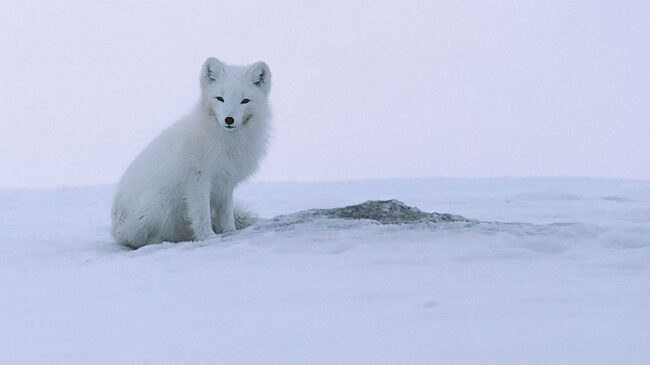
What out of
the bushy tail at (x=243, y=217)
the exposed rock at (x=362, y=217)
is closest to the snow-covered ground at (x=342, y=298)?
the exposed rock at (x=362, y=217)

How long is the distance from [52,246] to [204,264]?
1.86 m

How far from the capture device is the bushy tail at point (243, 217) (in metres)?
6.08

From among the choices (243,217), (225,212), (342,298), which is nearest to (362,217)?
(225,212)

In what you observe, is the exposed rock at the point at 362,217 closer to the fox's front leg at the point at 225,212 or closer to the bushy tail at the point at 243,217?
the fox's front leg at the point at 225,212

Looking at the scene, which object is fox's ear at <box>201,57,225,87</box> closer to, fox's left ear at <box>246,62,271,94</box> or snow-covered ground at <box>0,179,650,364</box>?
fox's left ear at <box>246,62,271,94</box>

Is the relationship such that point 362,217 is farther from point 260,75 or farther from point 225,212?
point 260,75

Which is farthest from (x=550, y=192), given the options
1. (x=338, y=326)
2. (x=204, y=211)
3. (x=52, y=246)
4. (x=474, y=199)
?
(x=338, y=326)

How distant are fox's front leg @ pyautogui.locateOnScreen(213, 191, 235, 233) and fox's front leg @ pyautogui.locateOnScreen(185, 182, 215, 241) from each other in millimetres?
258

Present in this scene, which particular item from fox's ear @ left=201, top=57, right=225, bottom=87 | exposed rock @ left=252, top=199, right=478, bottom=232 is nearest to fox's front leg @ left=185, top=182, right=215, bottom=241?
exposed rock @ left=252, top=199, right=478, bottom=232

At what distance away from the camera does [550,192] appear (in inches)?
343

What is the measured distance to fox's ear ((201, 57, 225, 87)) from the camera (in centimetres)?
525

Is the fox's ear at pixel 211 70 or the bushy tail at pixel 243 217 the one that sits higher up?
the fox's ear at pixel 211 70

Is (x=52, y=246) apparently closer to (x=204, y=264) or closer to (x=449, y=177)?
(x=204, y=264)

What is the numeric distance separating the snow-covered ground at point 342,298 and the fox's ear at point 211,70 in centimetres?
112
